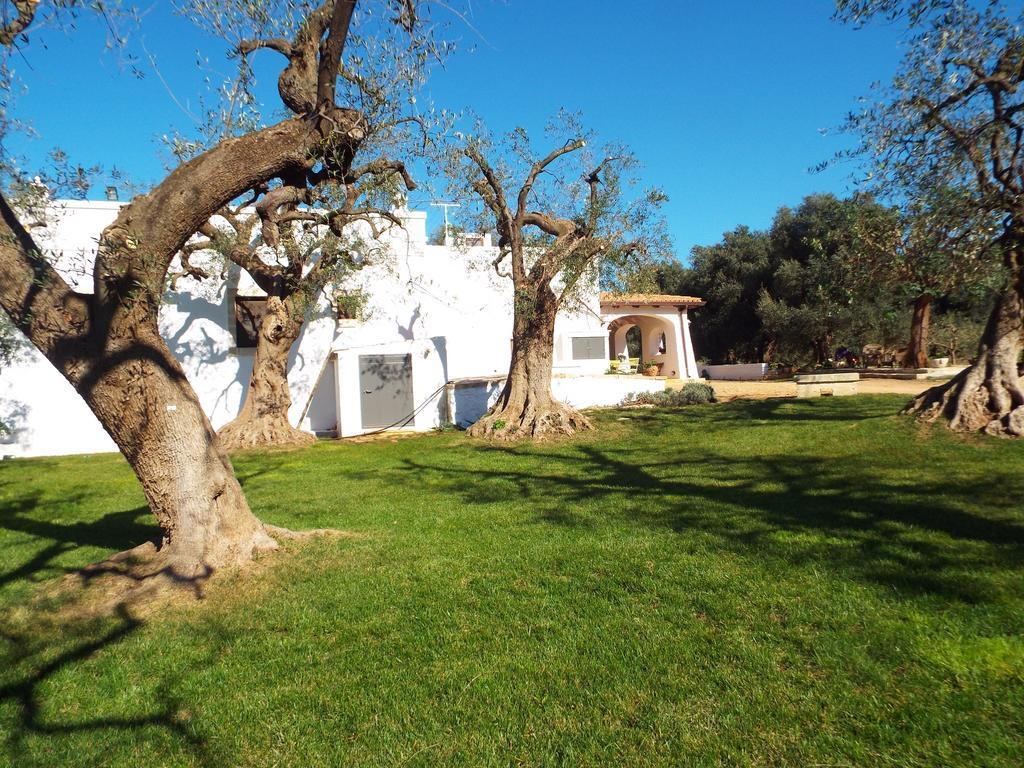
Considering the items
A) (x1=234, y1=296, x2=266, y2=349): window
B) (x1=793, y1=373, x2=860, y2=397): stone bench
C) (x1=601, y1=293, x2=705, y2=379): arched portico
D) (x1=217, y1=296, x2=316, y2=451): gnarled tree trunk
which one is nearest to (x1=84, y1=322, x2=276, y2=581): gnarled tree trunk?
(x1=217, y1=296, x2=316, y2=451): gnarled tree trunk

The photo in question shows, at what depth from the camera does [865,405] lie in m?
14.3

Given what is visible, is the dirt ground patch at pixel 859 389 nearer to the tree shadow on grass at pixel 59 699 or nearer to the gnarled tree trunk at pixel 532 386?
the gnarled tree trunk at pixel 532 386

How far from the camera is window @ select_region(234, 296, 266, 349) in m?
15.9

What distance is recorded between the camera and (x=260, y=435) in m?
14.1

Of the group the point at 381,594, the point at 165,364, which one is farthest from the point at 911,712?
the point at 165,364

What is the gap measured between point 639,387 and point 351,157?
1310cm

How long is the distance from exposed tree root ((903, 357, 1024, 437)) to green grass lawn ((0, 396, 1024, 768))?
2641 mm

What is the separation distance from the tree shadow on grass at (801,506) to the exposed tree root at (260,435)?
196 inches

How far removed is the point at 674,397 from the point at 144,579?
47.5 feet

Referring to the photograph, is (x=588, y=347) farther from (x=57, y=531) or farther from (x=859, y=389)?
(x=57, y=531)

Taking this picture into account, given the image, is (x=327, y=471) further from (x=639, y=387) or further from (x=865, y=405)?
(x=865, y=405)

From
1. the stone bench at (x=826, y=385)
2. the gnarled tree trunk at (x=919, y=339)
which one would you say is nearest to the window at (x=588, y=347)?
the stone bench at (x=826, y=385)

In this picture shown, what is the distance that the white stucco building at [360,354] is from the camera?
14609 millimetres

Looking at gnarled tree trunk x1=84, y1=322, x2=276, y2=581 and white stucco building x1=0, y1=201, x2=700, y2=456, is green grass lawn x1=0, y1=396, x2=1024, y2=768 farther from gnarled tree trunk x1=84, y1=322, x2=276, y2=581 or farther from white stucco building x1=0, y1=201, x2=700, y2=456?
white stucco building x1=0, y1=201, x2=700, y2=456
